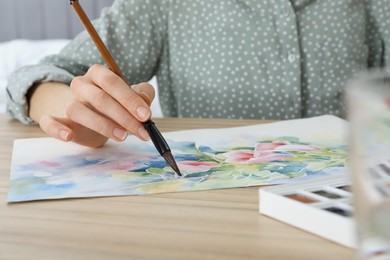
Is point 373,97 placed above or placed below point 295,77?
above

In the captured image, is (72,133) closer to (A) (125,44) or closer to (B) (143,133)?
(B) (143,133)

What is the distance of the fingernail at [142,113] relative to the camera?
31.6 inches

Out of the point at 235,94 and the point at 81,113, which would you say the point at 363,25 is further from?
the point at 81,113

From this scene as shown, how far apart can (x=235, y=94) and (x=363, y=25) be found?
265mm

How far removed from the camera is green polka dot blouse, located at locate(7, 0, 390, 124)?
1.28 metres

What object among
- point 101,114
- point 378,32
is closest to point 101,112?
point 101,114

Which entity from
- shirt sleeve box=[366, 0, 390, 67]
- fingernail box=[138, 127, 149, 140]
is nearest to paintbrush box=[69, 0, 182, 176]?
fingernail box=[138, 127, 149, 140]

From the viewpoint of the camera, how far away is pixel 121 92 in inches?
32.6

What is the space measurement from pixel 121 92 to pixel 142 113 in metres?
0.04

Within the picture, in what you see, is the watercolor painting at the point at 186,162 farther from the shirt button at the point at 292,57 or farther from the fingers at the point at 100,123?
the shirt button at the point at 292,57

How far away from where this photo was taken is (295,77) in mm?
1280

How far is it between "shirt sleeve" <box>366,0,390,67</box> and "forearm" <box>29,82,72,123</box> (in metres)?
0.59

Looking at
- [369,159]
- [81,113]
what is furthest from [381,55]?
[369,159]

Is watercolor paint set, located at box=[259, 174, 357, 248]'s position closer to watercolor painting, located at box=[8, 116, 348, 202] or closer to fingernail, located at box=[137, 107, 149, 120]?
watercolor painting, located at box=[8, 116, 348, 202]
